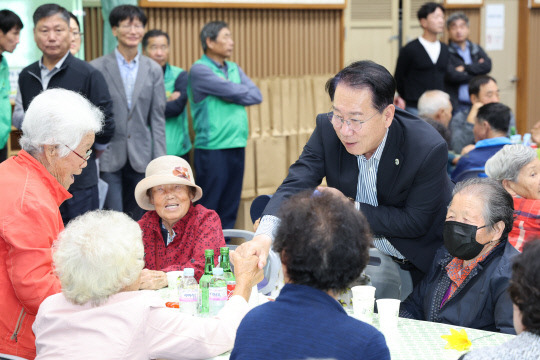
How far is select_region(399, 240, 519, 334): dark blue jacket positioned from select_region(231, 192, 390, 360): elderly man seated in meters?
0.97

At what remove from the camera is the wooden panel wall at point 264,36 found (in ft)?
21.7

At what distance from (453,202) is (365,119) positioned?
0.51 metres

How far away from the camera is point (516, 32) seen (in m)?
9.48

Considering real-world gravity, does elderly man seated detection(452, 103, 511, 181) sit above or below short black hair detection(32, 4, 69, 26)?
below

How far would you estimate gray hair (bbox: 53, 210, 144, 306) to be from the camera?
206cm

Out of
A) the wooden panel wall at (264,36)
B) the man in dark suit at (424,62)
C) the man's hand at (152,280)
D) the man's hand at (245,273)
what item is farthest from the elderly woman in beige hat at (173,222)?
the man in dark suit at (424,62)

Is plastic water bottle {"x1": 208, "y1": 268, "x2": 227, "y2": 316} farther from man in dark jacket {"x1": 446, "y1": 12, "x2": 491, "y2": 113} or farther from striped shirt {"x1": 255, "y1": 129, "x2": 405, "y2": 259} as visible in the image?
man in dark jacket {"x1": 446, "y1": 12, "x2": 491, "y2": 113}

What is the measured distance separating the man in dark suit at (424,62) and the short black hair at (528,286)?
539cm

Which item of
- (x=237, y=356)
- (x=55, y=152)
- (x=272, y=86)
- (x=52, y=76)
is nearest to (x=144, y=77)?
(x=52, y=76)

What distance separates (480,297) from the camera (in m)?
2.62

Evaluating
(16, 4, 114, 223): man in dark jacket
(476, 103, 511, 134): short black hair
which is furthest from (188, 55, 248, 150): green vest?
(476, 103, 511, 134): short black hair

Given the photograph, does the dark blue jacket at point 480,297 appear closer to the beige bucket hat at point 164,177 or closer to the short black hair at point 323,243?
the short black hair at point 323,243

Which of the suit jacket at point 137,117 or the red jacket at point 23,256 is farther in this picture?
the suit jacket at point 137,117

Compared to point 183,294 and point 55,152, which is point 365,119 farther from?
point 55,152
